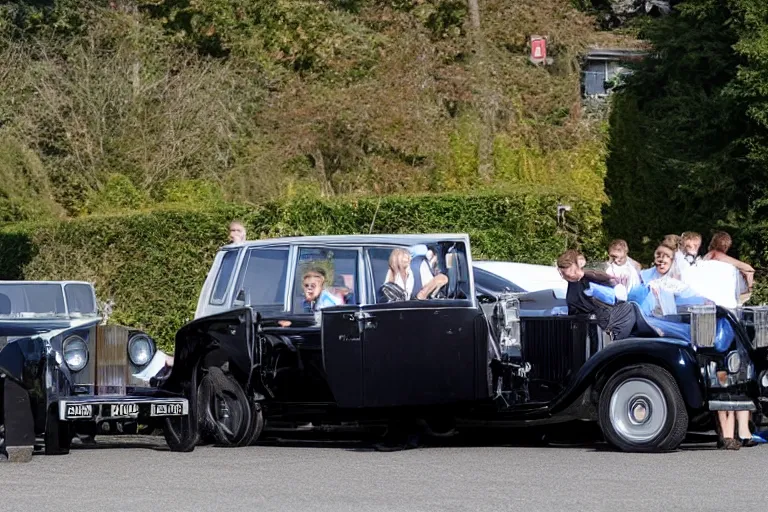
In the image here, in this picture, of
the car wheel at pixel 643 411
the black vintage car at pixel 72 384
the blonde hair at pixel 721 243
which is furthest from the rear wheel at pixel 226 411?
the blonde hair at pixel 721 243

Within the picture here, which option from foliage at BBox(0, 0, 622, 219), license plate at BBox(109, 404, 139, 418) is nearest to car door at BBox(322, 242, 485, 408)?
license plate at BBox(109, 404, 139, 418)

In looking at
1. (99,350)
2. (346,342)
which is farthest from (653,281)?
(99,350)

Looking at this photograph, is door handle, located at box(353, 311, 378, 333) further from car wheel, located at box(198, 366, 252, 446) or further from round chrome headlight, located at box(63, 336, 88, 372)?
round chrome headlight, located at box(63, 336, 88, 372)

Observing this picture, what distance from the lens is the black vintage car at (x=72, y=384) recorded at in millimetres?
12703

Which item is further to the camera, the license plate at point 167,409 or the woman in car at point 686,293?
the license plate at point 167,409

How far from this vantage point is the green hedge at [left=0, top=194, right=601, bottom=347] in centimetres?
2161

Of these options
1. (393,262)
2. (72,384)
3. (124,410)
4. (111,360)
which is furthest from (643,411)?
(72,384)

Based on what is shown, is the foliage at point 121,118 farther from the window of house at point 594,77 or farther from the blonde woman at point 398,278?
the blonde woman at point 398,278

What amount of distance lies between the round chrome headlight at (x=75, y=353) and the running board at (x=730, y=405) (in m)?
5.13

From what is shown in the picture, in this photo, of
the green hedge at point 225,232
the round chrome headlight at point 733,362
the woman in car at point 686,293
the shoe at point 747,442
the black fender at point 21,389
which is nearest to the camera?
the round chrome headlight at point 733,362

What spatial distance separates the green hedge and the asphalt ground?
7850 millimetres

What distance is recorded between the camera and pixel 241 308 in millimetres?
13609

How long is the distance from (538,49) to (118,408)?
74.5 feet

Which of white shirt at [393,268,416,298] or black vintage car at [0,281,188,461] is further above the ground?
white shirt at [393,268,416,298]
